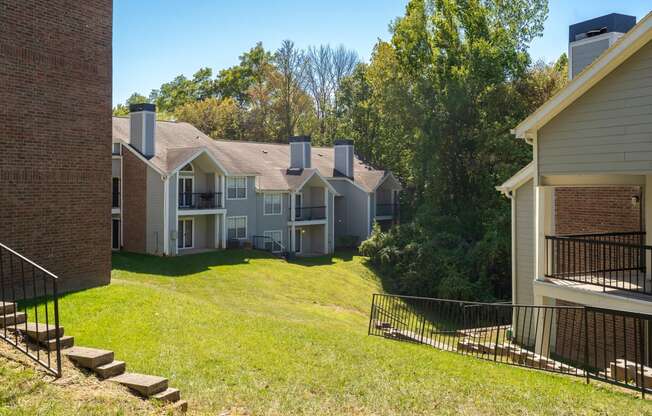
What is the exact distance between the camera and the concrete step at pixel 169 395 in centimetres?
716

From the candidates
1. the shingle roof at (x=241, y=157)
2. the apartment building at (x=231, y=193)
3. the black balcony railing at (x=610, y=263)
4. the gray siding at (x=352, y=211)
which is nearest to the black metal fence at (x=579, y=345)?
the black balcony railing at (x=610, y=263)

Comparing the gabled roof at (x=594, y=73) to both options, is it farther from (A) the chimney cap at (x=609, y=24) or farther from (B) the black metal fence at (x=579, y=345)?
(A) the chimney cap at (x=609, y=24)

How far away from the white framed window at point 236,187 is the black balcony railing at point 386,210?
11.8m

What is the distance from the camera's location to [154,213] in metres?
28.6

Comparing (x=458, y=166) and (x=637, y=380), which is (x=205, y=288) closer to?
(x=637, y=380)

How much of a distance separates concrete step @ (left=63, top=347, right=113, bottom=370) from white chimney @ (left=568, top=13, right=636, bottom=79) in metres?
13.4

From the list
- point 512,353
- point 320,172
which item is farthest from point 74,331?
point 320,172

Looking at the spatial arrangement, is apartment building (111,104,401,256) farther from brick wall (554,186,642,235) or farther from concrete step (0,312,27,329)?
concrete step (0,312,27,329)

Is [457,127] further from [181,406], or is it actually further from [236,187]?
[181,406]

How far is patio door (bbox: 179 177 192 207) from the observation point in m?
30.5

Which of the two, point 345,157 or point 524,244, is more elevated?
point 345,157

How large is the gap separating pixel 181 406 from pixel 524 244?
13.4 m

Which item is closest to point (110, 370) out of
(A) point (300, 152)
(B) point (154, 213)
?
(B) point (154, 213)

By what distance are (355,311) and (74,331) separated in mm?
15000
